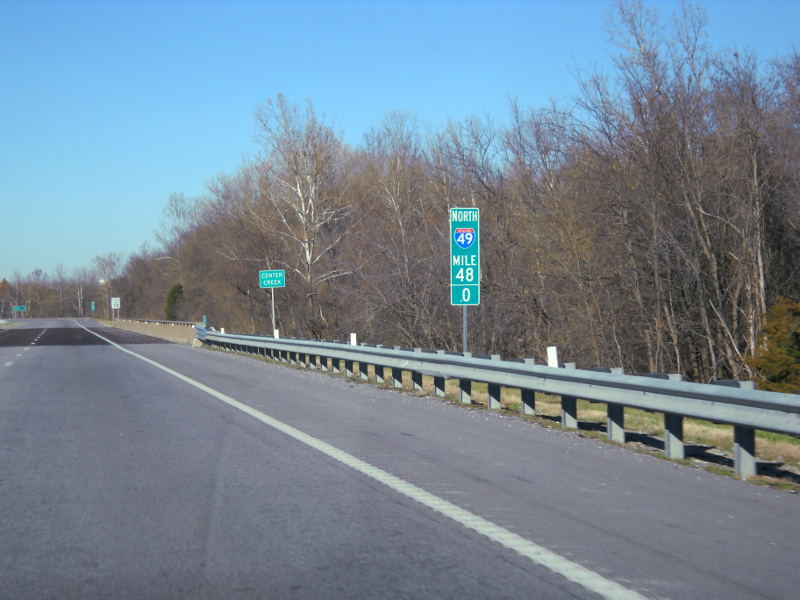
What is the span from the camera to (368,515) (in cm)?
650

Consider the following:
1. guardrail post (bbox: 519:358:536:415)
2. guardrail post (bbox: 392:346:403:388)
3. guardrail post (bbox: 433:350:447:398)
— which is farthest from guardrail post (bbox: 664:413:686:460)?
guardrail post (bbox: 392:346:403:388)

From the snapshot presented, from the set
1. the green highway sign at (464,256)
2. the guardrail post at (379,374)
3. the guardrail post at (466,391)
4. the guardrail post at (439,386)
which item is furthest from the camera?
the guardrail post at (379,374)

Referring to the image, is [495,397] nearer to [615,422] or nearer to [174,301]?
[615,422]

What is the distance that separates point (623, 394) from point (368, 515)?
4.44 m

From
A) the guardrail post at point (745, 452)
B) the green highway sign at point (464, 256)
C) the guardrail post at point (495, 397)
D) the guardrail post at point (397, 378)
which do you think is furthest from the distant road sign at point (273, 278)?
the guardrail post at point (745, 452)

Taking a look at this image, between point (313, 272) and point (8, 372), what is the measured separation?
Result: 68.9ft

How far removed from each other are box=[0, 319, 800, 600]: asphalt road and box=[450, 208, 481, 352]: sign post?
5.99m

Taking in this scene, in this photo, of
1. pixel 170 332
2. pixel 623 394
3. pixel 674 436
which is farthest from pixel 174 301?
pixel 674 436

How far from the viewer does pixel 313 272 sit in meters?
42.9

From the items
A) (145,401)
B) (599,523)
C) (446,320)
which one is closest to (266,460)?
(599,523)

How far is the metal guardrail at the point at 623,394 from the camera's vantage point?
25.6ft

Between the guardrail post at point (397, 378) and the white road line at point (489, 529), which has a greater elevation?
the guardrail post at point (397, 378)

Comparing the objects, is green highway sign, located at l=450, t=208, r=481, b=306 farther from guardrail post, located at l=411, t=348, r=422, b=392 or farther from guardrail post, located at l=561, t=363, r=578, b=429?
guardrail post, located at l=561, t=363, r=578, b=429

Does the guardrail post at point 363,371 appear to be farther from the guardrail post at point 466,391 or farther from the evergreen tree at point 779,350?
the evergreen tree at point 779,350
